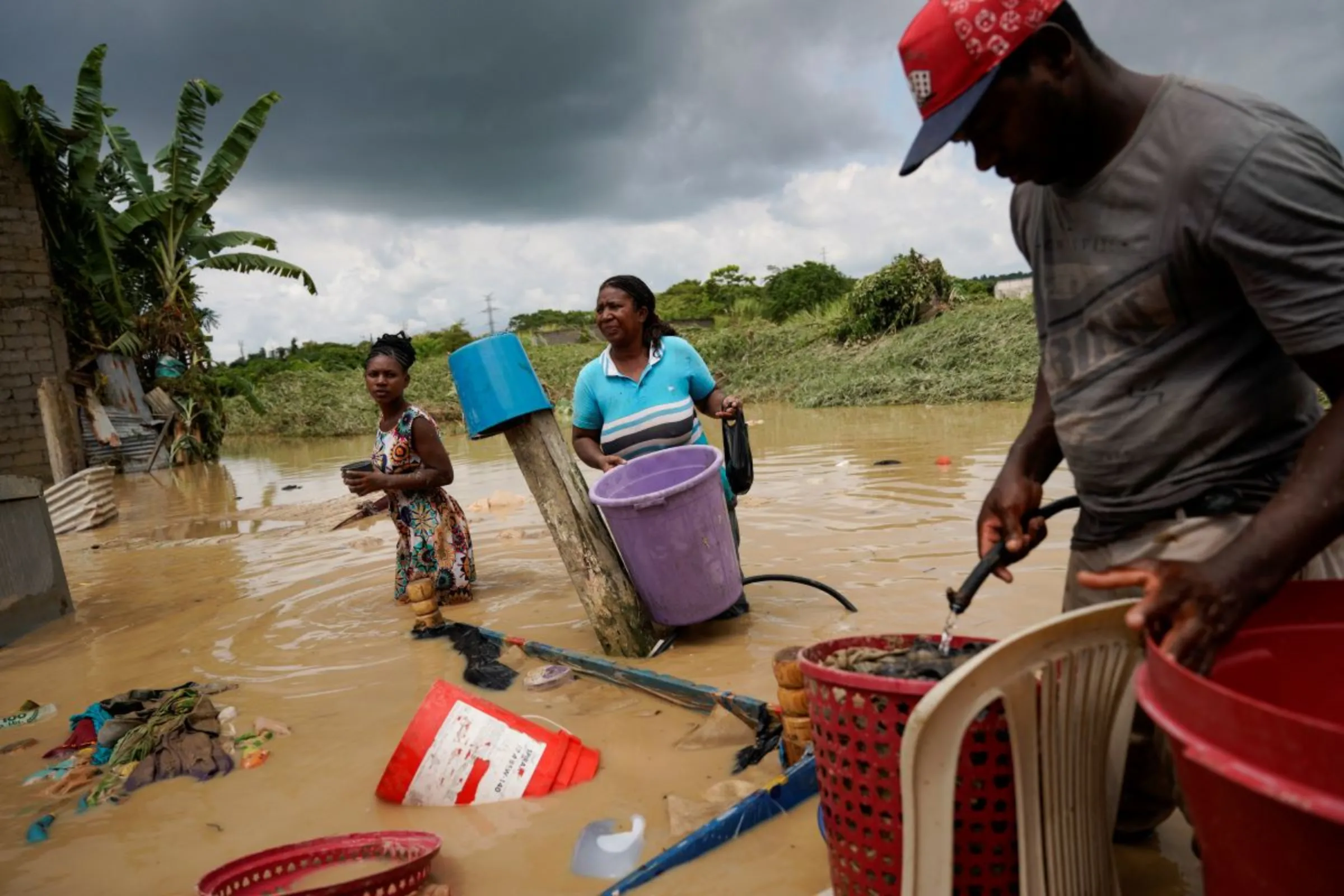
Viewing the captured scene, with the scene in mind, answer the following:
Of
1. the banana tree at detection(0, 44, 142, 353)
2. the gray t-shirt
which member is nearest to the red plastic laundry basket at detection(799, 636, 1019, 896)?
the gray t-shirt

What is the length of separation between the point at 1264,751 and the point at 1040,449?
1240mm

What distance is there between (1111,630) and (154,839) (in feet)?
8.84

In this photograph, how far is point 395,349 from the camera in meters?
5.26

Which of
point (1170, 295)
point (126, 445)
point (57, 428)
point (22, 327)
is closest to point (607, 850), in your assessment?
point (1170, 295)

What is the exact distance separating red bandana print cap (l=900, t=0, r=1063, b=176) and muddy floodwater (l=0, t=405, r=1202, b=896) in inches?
65.6

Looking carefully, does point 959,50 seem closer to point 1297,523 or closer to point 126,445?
point 1297,523

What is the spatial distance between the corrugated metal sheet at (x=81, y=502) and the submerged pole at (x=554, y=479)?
865cm

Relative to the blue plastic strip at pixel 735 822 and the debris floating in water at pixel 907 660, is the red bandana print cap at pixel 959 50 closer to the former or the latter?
the debris floating in water at pixel 907 660

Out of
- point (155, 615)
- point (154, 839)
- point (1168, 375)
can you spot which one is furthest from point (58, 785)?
point (1168, 375)

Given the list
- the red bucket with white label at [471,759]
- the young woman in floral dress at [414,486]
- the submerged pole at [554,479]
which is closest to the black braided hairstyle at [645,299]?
the submerged pole at [554,479]

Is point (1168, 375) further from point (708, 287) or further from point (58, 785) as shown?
point (708, 287)

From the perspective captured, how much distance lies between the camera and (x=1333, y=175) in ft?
4.59

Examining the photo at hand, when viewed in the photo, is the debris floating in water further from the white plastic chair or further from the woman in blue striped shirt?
the woman in blue striped shirt

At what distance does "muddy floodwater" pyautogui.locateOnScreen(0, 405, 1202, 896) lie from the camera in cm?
241
